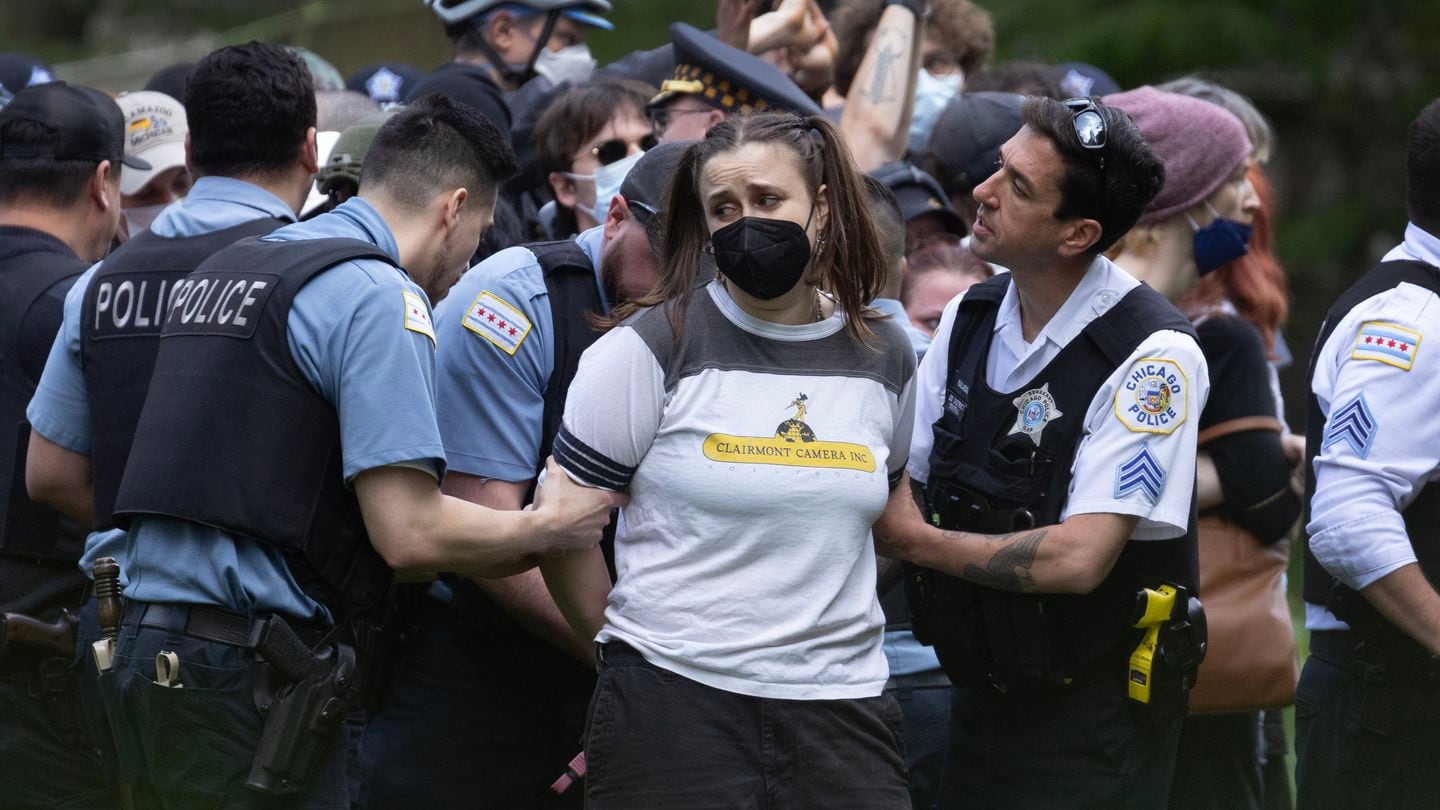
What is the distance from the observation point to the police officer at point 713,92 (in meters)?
5.02

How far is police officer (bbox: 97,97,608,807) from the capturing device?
11.2 feet

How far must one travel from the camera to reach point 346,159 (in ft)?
15.6

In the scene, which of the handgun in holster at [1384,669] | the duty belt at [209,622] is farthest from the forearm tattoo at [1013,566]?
the duty belt at [209,622]

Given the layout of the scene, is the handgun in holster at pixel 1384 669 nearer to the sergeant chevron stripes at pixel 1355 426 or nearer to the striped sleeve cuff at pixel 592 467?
the sergeant chevron stripes at pixel 1355 426

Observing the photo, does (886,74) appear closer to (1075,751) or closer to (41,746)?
(1075,751)

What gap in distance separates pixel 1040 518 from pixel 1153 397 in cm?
35

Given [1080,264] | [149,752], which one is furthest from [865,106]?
[149,752]

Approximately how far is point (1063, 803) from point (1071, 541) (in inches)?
23.0

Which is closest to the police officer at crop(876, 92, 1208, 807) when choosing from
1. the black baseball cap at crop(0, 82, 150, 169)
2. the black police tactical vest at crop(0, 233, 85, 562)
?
the black police tactical vest at crop(0, 233, 85, 562)

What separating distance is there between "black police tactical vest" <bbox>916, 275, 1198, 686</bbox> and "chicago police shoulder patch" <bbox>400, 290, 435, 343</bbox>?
116 cm

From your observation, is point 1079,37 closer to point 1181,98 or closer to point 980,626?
point 1181,98

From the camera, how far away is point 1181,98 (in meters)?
4.77

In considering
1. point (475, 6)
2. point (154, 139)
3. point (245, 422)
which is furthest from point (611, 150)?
point (245, 422)

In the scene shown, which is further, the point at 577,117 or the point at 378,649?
the point at 577,117
